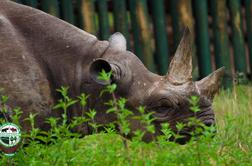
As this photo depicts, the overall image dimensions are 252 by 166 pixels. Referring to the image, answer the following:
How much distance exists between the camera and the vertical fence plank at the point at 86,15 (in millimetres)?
8707

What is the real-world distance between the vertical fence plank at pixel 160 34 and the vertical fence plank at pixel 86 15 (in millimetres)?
777

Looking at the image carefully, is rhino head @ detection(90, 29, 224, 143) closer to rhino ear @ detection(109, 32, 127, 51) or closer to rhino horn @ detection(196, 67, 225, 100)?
rhino horn @ detection(196, 67, 225, 100)

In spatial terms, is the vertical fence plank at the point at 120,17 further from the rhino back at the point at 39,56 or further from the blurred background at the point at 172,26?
the rhino back at the point at 39,56

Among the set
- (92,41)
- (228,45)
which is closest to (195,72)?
(228,45)

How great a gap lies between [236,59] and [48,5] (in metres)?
2.56

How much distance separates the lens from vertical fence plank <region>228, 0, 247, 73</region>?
971 cm

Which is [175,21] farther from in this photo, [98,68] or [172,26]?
[98,68]

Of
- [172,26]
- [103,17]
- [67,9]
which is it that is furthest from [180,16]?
[67,9]

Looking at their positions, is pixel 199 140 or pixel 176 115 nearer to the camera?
pixel 199 140

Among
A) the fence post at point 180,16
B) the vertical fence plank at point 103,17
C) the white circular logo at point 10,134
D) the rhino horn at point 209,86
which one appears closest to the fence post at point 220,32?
the fence post at point 180,16

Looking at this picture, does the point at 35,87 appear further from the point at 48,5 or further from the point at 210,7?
the point at 210,7

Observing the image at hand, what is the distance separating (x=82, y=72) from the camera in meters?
5.92

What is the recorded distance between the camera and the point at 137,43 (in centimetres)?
901

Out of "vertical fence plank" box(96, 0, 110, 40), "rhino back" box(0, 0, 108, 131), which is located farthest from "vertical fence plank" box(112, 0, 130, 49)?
"rhino back" box(0, 0, 108, 131)
